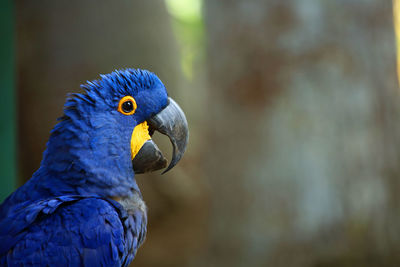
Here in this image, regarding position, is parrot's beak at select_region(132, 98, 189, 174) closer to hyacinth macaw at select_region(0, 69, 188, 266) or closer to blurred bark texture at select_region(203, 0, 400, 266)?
hyacinth macaw at select_region(0, 69, 188, 266)

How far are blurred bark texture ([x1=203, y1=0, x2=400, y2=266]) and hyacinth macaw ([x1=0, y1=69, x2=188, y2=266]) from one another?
156 cm

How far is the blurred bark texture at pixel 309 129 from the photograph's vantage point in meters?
2.57

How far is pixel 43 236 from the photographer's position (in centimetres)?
95

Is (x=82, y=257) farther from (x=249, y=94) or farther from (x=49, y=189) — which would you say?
(x=249, y=94)

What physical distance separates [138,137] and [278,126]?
5.41ft

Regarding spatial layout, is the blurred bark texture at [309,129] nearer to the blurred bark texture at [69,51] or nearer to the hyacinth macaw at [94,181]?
the blurred bark texture at [69,51]

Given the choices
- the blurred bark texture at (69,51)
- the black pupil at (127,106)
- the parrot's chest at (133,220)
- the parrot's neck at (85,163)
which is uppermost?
the blurred bark texture at (69,51)

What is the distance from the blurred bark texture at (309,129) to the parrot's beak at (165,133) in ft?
4.99

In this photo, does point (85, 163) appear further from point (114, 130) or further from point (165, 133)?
point (165, 133)

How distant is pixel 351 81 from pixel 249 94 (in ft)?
2.23

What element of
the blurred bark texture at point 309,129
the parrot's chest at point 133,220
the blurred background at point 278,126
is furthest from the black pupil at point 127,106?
the blurred bark texture at point 309,129

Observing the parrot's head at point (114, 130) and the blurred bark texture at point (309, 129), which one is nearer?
the parrot's head at point (114, 130)

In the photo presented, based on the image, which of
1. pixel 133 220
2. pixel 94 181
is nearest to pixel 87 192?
pixel 94 181

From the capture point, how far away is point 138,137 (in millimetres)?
1142
